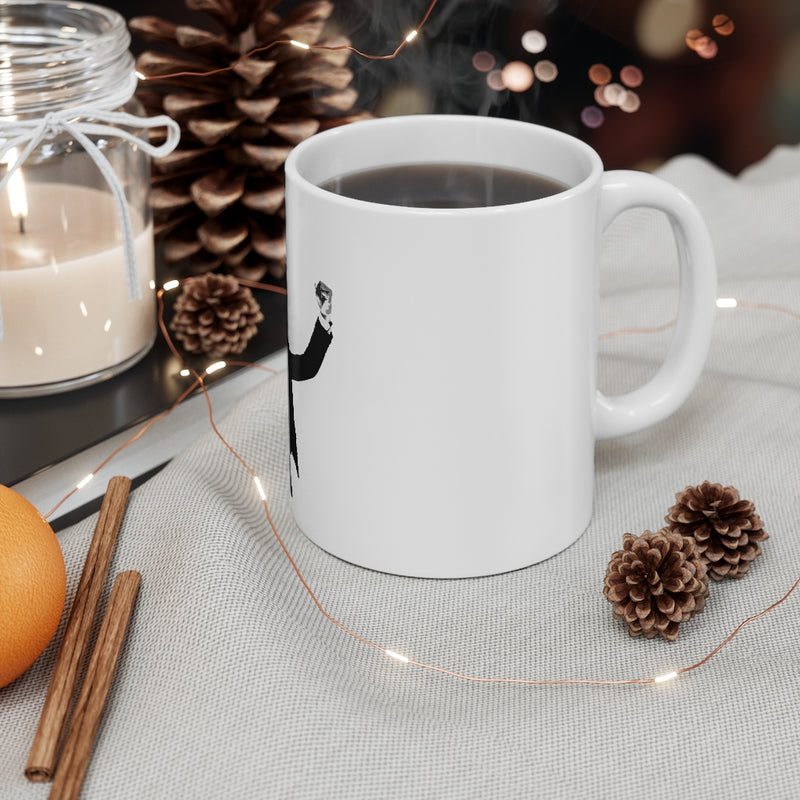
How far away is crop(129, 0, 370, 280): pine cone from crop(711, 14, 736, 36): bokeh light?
50 cm

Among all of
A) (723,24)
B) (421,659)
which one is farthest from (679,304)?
(723,24)

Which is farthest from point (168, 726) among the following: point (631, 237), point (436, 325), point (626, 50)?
point (626, 50)

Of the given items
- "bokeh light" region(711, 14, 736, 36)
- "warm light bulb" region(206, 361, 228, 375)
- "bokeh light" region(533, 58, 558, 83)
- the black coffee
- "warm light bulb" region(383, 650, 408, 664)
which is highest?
the black coffee

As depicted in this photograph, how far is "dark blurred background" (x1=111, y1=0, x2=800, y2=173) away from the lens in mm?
957

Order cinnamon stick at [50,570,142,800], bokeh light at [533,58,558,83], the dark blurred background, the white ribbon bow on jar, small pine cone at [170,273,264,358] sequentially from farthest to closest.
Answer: bokeh light at [533,58,558,83], the dark blurred background, small pine cone at [170,273,264,358], the white ribbon bow on jar, cinnamon stick at [50,570,142,800]

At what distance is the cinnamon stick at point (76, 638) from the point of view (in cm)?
44

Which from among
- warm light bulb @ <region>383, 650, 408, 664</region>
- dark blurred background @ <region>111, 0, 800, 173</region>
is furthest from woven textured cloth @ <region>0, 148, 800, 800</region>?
dark blurred background @ <region>111, 0, 800, 173</region>

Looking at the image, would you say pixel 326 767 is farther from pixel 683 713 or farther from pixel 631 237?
pixel 631 237

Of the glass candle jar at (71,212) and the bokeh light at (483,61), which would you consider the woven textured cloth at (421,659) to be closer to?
the glass candle jar at (71,212)

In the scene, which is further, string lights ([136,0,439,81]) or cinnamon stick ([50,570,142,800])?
string lights ([136,0,439,81])

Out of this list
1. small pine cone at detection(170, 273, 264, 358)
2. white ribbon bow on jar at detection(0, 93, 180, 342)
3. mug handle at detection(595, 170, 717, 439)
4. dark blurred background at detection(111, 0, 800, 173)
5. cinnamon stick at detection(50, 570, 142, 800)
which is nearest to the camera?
cinnamon stick at detection(50, 570, 142, 800)

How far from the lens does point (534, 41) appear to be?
1.05 meters

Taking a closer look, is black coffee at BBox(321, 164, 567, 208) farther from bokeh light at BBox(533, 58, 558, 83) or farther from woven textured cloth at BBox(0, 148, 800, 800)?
bokeh light at BBox(533, 58, 558, 83)

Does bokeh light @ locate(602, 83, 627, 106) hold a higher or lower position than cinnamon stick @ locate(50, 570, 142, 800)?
higher
